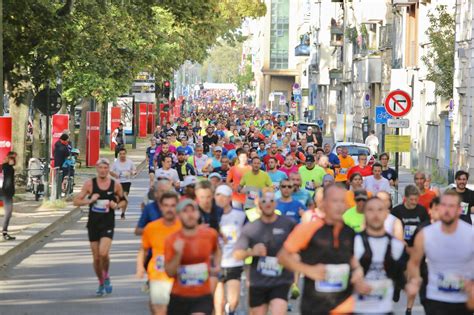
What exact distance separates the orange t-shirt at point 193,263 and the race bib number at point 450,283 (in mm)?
1805

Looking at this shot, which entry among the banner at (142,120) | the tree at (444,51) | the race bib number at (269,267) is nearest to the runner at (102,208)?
the race bib number at (269,267)

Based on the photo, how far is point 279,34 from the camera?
6865 inches

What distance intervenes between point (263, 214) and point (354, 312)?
2.51m

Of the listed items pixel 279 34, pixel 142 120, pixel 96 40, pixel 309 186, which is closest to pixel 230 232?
pixel 309 186

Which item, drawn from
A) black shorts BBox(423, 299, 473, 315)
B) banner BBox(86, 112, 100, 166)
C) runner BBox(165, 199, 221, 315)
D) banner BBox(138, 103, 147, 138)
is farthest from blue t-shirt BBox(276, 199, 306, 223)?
banner BBox(138, 103, 147, 138)

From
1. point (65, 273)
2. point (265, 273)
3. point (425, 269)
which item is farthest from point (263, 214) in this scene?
point (65, 273)

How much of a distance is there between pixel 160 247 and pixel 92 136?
35.5 meters

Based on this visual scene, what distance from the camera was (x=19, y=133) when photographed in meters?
36.5

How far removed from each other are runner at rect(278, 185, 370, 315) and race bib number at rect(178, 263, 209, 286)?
94cm

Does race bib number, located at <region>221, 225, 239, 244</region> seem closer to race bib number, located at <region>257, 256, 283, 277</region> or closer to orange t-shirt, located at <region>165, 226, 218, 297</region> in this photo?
race bib number, located at <region>257, 256, 283, 277</region>

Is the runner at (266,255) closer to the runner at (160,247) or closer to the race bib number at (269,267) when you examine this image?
the race bib number at (269,267)

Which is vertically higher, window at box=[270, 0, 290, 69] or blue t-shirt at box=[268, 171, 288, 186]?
window at box=[270, 0, 290, 69]

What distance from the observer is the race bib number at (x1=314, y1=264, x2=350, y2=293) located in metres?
10.1

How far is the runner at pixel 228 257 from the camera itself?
14.3 m
